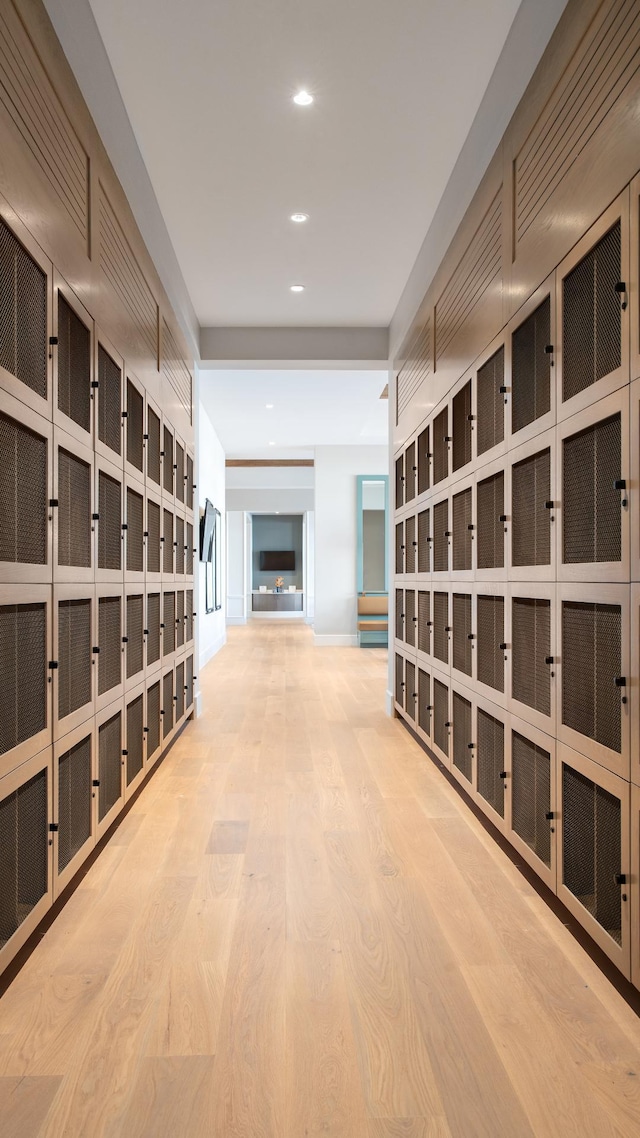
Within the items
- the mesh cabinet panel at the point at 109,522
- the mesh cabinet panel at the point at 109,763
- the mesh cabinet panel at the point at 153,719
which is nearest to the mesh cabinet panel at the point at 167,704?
the mesh cabinet panel at the point at 153,719

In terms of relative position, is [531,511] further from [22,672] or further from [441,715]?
[441,715]

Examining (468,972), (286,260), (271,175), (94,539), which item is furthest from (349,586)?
(468,972)

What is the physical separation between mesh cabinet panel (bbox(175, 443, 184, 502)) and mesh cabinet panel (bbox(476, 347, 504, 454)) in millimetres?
2208

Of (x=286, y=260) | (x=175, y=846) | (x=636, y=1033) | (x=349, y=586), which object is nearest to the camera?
(x=636, y=1033)

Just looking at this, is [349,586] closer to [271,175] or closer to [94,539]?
[271,175]

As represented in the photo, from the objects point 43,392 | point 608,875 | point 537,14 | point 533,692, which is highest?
point 537,14

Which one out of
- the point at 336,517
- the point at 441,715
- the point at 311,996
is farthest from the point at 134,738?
the point at 336,517

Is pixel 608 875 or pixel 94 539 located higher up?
pixel 94 539

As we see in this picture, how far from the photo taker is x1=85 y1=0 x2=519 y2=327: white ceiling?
2701 mm

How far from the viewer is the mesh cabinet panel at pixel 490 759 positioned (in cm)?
301

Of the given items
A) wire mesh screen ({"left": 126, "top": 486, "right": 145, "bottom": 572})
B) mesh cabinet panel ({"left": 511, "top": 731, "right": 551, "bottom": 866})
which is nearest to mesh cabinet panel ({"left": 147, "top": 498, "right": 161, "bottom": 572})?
wire mesh screen ({"left": 126, "top": 486, "right": 145, "bottom": 572})

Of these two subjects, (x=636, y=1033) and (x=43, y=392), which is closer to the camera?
(x=636, y=1033)

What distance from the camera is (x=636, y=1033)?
176cm

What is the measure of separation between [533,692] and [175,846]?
4.92 ft
